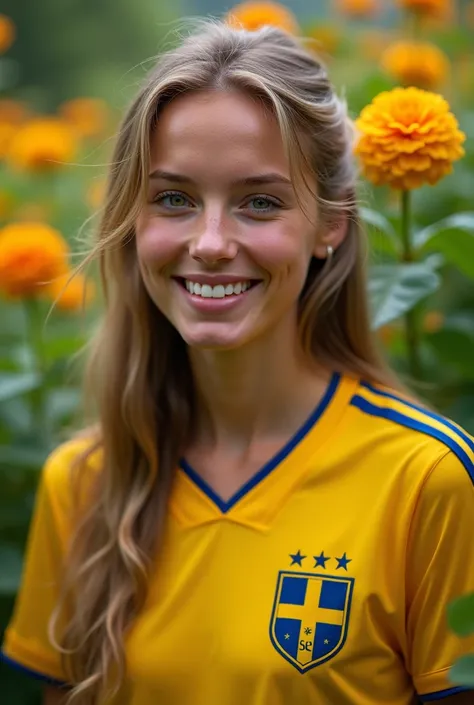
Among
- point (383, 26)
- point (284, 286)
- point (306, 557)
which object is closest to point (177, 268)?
point (284, 286)

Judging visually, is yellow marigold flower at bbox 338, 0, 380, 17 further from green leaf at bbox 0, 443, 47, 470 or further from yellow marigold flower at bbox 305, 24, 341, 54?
green leaf at bbox 0, 443, 47, 470

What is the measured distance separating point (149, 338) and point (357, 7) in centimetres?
136

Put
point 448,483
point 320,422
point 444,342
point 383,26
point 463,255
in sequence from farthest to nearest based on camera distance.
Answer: point 383,26 → point 444,342 → point 463,255 → point 320,422 → point 448,483

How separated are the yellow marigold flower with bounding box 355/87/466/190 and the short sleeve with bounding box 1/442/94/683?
615 mm

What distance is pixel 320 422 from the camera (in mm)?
1493

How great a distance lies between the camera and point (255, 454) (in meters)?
1.53

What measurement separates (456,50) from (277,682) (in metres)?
1.86

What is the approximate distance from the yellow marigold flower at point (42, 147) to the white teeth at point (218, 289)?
4.07ft

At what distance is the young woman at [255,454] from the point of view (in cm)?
136

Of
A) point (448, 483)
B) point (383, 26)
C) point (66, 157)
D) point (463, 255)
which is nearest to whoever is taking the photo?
point (448, 483)

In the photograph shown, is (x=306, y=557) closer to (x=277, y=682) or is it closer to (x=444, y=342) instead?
(x=277, y=682)

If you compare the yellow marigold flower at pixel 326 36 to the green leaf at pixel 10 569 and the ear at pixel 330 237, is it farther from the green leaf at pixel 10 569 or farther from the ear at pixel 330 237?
the green leaf at pixel 10 569

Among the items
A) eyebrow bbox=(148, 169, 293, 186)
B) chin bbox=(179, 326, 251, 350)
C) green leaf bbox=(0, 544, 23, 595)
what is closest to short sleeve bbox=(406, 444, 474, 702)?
chin bbox=(179, 326, 251, 350)

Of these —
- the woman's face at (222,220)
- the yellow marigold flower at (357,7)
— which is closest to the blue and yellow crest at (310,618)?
the woman's face at (222,220)
